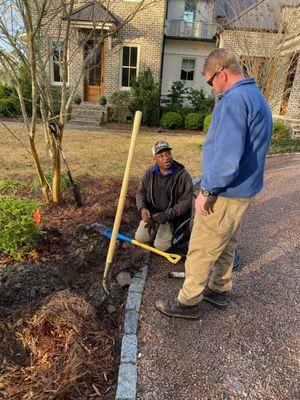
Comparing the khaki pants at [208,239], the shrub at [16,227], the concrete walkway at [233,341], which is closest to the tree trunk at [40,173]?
the shrub at [16,227]

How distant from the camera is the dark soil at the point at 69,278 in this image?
7.58ft

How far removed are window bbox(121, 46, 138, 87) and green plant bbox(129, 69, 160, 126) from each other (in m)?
0.87

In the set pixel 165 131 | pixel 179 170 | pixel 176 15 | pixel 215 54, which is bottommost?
pixel 165 131

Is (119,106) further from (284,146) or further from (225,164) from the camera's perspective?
(225,164)

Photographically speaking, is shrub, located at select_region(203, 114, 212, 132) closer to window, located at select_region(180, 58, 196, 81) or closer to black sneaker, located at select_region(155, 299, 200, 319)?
window, located at select_region(180, 58, 196, 81)

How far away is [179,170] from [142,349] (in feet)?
6.53

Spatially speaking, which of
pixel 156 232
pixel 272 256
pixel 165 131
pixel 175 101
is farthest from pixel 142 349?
pixel 175 101

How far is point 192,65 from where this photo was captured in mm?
18719

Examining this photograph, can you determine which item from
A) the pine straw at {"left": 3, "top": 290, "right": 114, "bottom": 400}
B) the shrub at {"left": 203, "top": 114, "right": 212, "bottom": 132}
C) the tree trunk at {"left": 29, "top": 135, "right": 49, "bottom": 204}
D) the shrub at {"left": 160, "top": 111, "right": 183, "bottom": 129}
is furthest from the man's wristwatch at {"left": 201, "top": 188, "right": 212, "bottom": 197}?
the shrub at {"left": 160, "top": 111, "right": 183, "bottom": 129}

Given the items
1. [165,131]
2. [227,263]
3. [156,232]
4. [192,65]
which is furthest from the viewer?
[192,65]

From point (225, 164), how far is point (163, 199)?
1.74 m

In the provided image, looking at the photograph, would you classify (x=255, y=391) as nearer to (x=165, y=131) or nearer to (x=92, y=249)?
(x=92, y=249)

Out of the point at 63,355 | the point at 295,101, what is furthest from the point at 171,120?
the point at 63,355

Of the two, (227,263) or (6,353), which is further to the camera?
(227,263)
